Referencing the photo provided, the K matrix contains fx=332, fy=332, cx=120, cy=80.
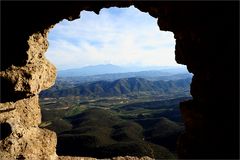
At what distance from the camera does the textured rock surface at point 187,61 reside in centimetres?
704

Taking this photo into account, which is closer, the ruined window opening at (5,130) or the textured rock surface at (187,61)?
the textured rock surface at (187,61)

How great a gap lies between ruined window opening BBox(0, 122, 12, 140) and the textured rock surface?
11 centimetres

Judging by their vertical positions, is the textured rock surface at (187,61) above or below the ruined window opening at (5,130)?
above

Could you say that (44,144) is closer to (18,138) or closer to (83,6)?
(18,138)

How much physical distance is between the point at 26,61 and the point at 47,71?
4.06 ft

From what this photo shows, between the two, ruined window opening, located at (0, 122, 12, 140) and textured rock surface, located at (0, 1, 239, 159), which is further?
ruined window opening, located at (0, 122, 12, 140)

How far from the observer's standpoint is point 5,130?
1044 cm

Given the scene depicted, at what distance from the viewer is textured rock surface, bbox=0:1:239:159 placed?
7.04 metres

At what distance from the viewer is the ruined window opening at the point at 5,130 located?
1038 cm

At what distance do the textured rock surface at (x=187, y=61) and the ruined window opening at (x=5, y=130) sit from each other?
11cm

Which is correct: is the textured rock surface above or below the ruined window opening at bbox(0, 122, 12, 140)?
above

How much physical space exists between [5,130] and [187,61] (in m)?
6.02

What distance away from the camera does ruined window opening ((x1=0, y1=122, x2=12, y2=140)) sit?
10383 millimetres

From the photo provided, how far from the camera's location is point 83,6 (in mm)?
8938
